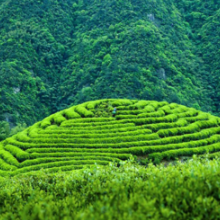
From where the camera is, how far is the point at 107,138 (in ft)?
90.6

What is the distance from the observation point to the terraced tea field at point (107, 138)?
25.1m

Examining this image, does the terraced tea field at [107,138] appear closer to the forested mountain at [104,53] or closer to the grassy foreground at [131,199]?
the grassy foreground at [131,199]

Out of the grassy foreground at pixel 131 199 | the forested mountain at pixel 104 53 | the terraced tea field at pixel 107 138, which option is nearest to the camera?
the grassy foreground at pixel 131 199

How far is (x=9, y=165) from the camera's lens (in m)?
25.0

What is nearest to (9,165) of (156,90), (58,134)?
(58,134)

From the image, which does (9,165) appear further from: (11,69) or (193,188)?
(11,69)

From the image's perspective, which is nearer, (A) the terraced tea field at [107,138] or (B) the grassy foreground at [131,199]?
(B) the grassy foreground at [131,199]

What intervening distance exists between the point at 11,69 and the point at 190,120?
40981 mm

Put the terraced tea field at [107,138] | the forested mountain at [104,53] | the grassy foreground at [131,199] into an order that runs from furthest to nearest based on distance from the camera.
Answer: the forested mountain at [104,53], the terraced tea field at [107,138], the grassy foreground at [131,199]

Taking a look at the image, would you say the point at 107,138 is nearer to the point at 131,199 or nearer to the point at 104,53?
the point at 131,199

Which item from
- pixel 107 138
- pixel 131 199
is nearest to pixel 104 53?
pixel 107 138

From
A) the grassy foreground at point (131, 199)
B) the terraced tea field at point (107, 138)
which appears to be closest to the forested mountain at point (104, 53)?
the terraced tea field at point (107, 138)

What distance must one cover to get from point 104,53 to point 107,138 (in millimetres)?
38364

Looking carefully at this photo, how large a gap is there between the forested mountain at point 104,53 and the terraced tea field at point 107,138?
19.3 m
